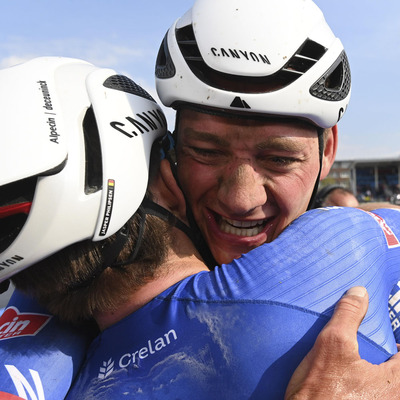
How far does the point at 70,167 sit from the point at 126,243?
45 centimetres

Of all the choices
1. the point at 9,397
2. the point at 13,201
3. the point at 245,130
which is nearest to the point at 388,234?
the point at 245,130

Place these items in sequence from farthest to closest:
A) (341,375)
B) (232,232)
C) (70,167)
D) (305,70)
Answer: (232,232) → (305,70) → (70,167) → (341,375)

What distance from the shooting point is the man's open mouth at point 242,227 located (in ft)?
8.49

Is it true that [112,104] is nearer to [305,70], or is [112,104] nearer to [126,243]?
[126,243]

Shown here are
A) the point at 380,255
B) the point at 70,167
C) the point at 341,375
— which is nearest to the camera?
the point at 341,375

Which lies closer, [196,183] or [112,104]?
[112,104]

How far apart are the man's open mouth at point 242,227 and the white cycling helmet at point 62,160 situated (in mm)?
733

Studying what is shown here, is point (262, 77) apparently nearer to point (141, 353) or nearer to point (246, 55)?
point (246, 55)

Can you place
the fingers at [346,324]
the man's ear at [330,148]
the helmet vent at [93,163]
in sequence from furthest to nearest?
the man's ear at [330,148] < the helmet vent at [93,163] < the fingers at [346,324]

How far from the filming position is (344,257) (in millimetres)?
1796

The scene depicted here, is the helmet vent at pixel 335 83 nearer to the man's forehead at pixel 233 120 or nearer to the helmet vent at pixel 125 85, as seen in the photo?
the man's forehead at pixel 233 120

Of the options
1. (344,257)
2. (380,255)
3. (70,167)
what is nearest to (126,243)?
(70,167)

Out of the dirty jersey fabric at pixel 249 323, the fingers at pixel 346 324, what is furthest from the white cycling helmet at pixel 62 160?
the fingers at pixel 346 324

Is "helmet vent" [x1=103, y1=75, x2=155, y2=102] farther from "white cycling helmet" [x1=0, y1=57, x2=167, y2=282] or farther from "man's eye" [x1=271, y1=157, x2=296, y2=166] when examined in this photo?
"man's eye" [x1=271, y1=157, x2=296, y2=166]
